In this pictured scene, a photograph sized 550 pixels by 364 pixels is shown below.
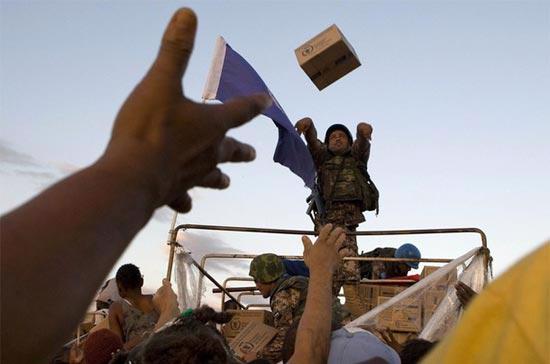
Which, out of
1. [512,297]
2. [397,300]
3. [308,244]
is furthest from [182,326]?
[397,300]

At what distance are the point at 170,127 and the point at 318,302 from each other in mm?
1773

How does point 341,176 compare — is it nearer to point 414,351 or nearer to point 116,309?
point 116,309

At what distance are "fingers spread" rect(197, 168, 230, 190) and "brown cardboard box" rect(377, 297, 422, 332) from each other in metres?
4.82

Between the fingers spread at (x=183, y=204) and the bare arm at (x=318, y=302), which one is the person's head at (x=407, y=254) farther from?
the fingers spread at (x=183, y=204)

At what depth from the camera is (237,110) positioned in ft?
3.42

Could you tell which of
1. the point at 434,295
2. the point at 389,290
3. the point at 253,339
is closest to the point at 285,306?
the point at 253,339

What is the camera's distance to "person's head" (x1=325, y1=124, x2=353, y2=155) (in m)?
8.01

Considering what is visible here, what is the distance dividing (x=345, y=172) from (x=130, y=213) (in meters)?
7.06

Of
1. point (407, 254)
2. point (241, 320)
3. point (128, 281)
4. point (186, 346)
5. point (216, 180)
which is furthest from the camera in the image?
point (407, 254)

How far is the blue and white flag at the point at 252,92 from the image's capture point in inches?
291

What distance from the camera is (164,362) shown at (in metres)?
1.94

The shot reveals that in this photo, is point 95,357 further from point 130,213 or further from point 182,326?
point 130,213

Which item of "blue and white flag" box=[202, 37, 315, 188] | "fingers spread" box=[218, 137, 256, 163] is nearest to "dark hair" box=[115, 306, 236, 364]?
"fingers spread" box=[218, 137, 256, 163]

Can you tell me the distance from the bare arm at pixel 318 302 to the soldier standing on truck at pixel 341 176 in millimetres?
4903
